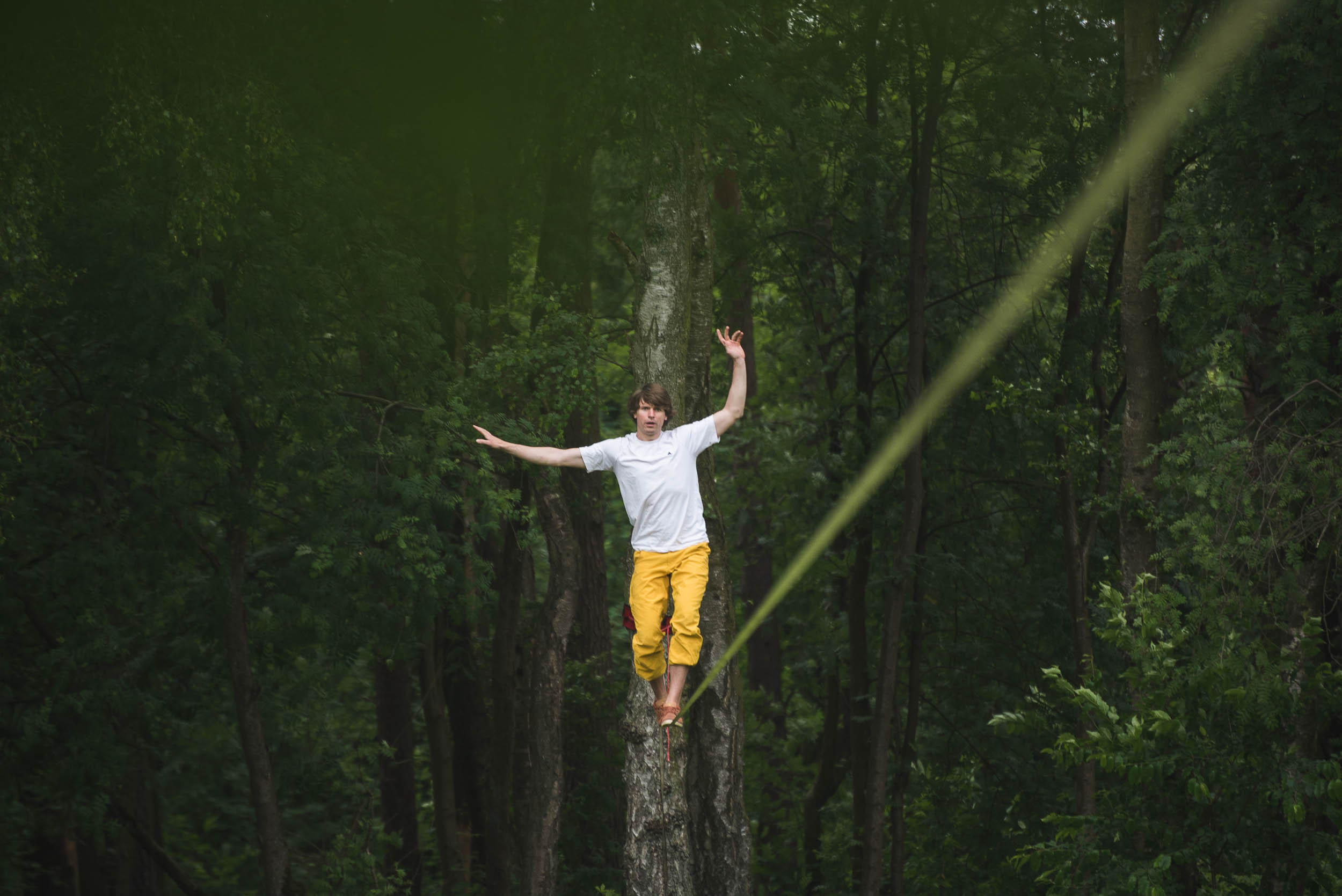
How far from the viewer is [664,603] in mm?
6691

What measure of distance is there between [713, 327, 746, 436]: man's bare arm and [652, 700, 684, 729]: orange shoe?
1435 millimetres

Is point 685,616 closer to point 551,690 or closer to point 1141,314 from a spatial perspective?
point 1141,314

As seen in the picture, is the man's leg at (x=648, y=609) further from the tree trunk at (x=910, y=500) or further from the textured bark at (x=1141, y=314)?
the tree trunk at (x=910, y=500)

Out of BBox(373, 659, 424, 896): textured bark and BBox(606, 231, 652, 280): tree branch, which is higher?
BBox(606, 231, 652, 280): tree branch

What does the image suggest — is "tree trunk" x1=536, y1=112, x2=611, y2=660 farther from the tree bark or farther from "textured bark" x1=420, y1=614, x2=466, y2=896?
the tree bark

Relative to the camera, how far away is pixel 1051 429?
1250cm

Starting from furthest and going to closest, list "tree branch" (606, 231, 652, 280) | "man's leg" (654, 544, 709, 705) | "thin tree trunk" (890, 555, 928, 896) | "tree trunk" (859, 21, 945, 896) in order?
1. "thin tree trunk" (890, 555, 928, 896)
2. "tree trunk" (859, 21, 945, 896)
3. "tree branch" (606, 231, 652, 280)
4. "man's leg" (654, 544, 709, 705)

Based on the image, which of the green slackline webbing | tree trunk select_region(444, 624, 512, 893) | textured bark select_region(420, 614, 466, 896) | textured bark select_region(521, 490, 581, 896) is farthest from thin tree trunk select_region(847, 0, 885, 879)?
textured bark select_region(420, 614, 466, 896)

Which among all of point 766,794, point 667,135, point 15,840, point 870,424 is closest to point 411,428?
point 667,135

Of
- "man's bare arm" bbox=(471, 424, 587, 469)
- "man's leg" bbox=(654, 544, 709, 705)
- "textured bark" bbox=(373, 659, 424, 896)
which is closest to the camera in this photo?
"man's bare arm" bbox=(471, 424, 587, 469)

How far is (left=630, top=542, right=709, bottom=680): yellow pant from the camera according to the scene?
6566mm

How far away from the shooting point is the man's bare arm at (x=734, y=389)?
642cm

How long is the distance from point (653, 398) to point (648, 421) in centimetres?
12

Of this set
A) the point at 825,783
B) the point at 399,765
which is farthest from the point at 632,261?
the point at 825,783
